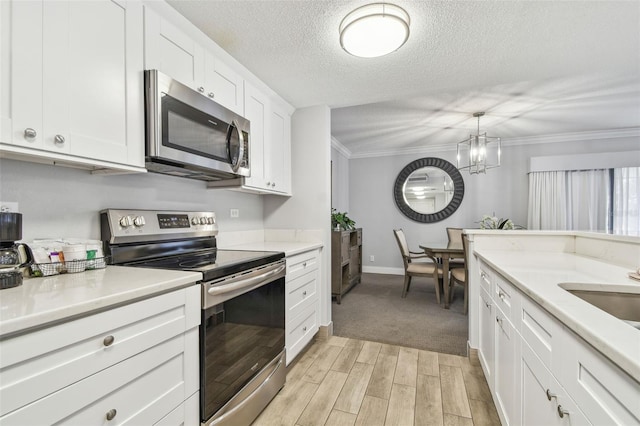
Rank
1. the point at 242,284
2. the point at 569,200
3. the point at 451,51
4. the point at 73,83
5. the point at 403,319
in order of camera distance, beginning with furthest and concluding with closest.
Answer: the point at 569,200 → the point at 403,319 → the point at 451,51 → the point at 242,284 → the point at 73,83

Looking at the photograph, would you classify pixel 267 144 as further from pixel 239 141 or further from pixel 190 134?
pixel 190 134

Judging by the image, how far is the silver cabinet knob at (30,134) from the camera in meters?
0.96

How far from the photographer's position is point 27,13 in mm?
964

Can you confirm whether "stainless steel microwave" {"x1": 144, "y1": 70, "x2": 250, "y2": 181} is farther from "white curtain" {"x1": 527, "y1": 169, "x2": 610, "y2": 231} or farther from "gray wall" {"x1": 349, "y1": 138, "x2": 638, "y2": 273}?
"white curtain" {"x1": 527, "y1": 169, "x2": 610, "y2": 231}

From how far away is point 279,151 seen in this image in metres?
2.58

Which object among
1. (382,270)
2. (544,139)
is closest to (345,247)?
(382,270)

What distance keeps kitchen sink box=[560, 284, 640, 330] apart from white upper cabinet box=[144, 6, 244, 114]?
2.02 m

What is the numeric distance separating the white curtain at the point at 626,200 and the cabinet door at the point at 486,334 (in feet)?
12.4

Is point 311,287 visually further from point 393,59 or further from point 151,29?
point 151,29

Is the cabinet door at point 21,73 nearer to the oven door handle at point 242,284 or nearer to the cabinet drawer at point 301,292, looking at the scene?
the oven door handle at point 242,284

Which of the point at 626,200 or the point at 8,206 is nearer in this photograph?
the point at 8,206

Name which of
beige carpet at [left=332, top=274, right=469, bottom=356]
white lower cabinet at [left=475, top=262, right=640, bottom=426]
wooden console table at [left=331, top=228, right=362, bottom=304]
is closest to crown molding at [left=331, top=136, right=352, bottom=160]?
wooden console table at [left=331, top=228, right=362, bottom=304]

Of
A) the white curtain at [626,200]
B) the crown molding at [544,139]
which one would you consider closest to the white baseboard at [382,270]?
the crown molding at [544,139]

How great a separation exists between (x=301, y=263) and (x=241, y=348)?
2.84 feet
